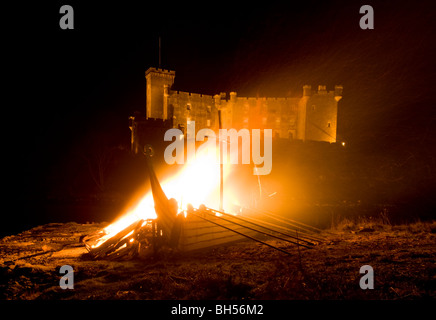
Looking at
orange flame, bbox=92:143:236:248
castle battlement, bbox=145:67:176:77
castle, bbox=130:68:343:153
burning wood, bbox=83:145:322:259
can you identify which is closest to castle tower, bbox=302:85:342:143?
castle, bbox=130:68:343:153

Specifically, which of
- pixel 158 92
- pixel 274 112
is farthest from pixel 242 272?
pixel 274 112

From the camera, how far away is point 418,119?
48.7 meters

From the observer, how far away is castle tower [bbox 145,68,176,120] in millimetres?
40375

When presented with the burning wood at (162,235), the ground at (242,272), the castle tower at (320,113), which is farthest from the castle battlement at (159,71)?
the ground at (242,272)

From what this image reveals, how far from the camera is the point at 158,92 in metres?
40.8

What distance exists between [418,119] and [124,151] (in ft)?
165

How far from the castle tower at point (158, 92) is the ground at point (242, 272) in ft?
106

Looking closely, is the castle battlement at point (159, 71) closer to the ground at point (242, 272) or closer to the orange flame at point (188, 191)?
the orange flame at point (188, 191)

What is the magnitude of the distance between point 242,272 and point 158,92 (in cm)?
3735

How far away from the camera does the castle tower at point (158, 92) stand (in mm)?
40375

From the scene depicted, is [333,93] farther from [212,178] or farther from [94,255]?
[94,255]

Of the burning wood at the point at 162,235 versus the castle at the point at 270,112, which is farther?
the castle at the point at 270,112

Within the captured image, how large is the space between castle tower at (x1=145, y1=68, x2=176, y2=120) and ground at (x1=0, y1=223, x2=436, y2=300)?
32.2m
